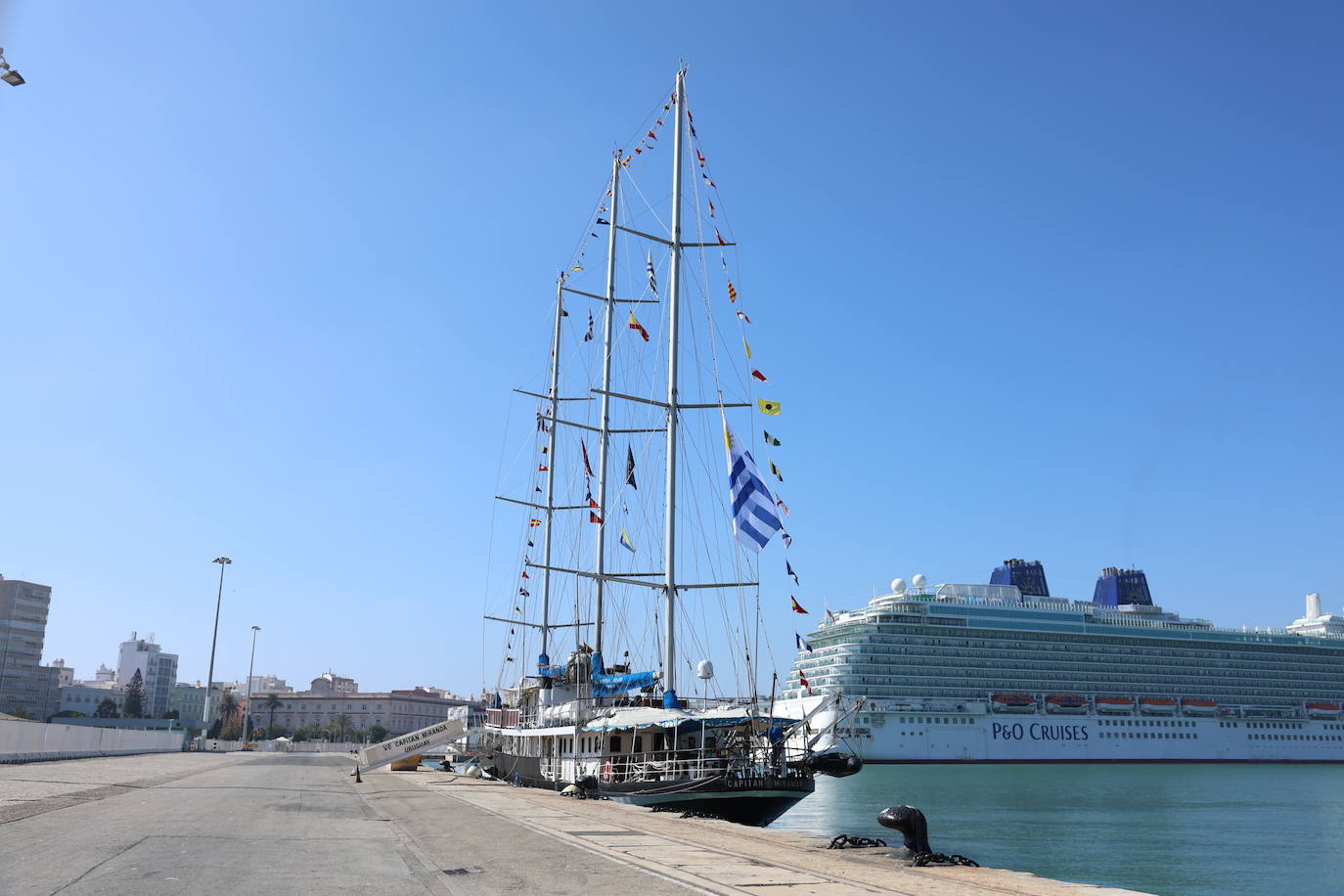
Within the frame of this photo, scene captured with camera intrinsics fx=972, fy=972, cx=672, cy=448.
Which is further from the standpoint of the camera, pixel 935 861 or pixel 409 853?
pixel 935 861

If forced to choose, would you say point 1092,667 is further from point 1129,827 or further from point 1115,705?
point 1129,827

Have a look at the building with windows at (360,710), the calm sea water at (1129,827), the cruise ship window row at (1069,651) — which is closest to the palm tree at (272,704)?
the building with windows at (360,710)

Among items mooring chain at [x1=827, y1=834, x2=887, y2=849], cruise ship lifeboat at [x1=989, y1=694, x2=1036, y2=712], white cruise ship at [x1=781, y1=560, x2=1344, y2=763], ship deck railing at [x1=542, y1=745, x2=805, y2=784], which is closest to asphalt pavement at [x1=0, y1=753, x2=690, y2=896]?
mooring chain at [x1=827, y1=834, x2=887, y2=849]

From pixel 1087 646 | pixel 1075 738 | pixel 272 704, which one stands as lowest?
pixel 1075 738

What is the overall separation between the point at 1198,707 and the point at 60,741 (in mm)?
112982

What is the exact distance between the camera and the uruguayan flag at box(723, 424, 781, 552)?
3131cm

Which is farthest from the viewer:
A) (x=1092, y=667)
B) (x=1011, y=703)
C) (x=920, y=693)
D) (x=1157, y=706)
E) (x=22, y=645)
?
(x=22, y=645)

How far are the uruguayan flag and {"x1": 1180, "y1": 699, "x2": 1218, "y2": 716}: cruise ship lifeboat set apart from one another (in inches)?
3997

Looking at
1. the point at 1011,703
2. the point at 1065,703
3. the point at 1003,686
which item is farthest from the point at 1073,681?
the point at 1011,703

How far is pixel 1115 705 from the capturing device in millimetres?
109188

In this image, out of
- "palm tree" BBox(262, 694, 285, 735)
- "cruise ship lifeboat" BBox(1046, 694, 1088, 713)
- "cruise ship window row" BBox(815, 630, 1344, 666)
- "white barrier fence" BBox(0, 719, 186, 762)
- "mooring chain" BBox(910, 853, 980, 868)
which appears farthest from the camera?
"palm tree" BBox(262, 694, 285, 735)

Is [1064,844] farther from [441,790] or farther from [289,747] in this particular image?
[289,747]

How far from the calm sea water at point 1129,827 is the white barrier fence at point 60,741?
3065cm

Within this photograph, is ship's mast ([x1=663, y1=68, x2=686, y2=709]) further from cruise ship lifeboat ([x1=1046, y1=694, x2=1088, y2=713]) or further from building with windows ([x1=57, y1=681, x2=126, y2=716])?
building with windows ([x1=57, y1=681, x2=126, y2=716])
